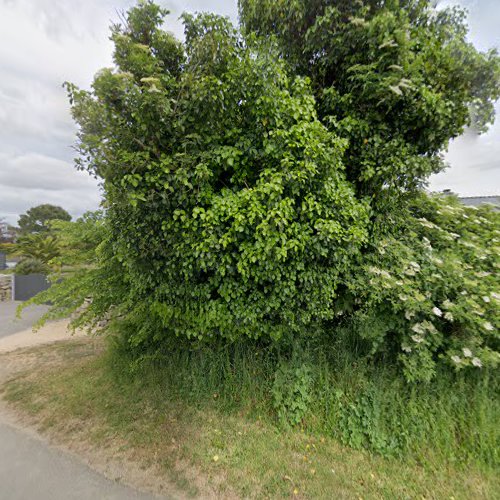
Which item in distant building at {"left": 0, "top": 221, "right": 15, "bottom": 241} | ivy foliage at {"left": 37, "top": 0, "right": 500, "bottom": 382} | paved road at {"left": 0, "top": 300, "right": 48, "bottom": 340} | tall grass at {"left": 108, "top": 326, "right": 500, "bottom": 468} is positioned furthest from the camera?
distant building at {"left": 0, "top": 221, "right": 15, "bottom": 241}

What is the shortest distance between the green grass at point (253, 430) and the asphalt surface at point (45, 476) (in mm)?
232

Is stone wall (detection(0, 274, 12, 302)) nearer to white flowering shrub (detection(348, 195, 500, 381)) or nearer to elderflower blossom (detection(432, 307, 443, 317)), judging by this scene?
white flowering shrub (detection(348, 195, 500, 381))

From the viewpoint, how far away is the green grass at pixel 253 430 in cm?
216

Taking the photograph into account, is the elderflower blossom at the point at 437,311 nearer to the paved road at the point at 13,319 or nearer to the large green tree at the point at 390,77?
the large green tree at the point at 390,77

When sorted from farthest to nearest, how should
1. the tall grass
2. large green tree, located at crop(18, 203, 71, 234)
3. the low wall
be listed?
large green tree, located at crop(18, 203, 71, 234) → the low wall → the tall grass

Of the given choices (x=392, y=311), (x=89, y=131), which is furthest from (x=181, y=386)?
(x=89, y=131)

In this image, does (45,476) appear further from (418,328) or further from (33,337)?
(33,337)

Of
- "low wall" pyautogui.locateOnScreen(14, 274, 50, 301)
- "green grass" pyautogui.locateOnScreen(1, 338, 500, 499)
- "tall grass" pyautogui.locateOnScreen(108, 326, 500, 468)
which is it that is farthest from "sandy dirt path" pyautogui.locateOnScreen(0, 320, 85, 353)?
"low wall" pyautogui.locateOnScreen(14, 274, 50, 301)

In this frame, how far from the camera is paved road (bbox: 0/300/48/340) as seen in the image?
6327 millimetres

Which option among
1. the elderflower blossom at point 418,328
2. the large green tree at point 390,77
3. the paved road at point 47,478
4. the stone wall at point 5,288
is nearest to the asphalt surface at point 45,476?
the paved road at point 47,478

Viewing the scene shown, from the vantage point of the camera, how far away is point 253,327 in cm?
260

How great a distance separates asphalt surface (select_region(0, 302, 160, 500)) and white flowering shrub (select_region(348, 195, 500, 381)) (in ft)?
Result: 8.57

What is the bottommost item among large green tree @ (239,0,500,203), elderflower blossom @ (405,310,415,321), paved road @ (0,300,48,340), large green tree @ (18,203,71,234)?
paved road @ (0,300,48,340)

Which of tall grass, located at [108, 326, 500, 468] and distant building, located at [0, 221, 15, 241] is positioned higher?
distant building, located at [0, 221, 15, 241]
